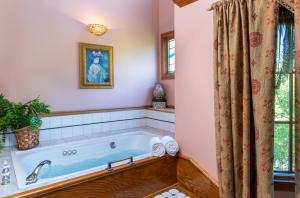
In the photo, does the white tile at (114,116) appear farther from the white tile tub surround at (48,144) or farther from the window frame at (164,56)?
the window frame at (164,56)

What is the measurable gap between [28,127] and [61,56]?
107 centimetres

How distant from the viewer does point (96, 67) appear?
10.4 ft

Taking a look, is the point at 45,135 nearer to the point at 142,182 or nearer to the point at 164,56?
the point at 142,182

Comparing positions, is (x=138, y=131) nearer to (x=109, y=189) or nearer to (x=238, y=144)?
(x=109, y=189)

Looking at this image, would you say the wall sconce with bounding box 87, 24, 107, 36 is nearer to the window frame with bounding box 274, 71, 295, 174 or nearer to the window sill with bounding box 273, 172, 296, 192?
the window frame with bounding box 274, 71, 295, 174

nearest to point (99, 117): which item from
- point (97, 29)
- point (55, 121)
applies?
point (55, 121)

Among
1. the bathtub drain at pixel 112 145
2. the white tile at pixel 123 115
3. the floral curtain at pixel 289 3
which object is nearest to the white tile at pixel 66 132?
the bathtub drain at pixel 112 145

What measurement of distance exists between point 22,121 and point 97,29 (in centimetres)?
160

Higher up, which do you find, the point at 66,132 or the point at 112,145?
the point at 66,132

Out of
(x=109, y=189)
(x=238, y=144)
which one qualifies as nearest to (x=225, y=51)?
(x=238, y=144)

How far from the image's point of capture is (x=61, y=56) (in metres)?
2.89

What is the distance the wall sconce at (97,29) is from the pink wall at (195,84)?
1399 millimetres

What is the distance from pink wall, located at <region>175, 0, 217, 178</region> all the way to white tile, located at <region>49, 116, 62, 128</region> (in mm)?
1647

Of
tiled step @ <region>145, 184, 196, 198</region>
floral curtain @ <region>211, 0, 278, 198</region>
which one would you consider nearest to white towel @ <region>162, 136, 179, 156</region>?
tiled step @ <region>145, 184, 196, 198</region>
